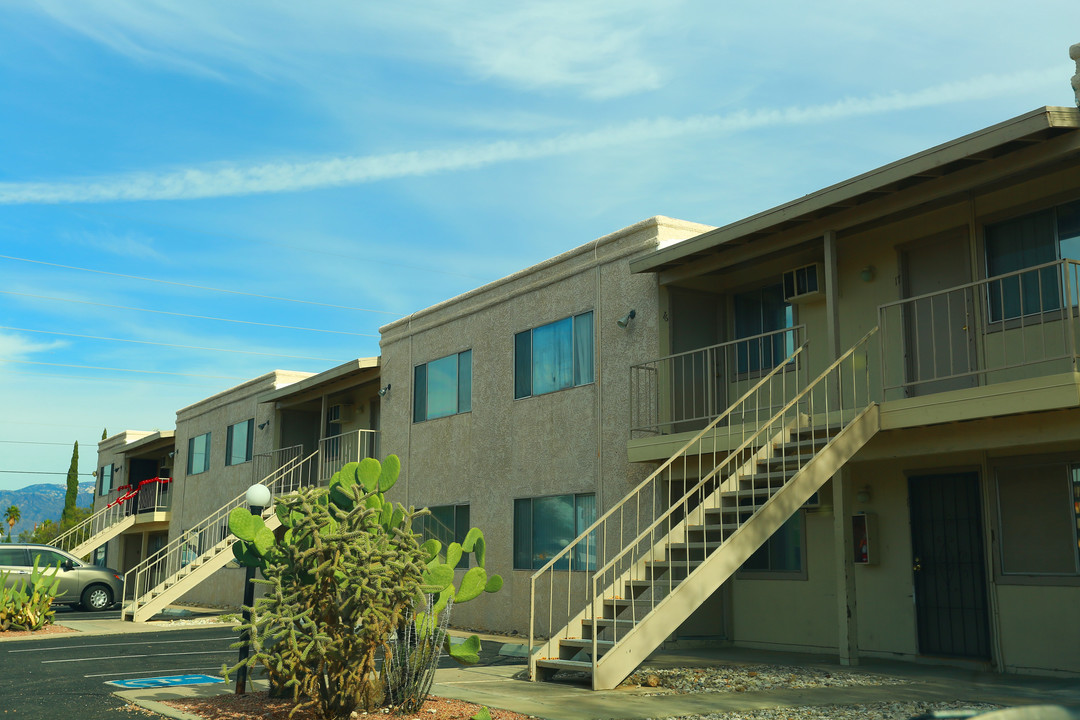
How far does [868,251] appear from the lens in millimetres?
12570

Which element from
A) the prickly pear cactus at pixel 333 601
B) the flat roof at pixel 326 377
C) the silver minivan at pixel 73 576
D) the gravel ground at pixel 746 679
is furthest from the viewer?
the silver minivan at pixel 73 576

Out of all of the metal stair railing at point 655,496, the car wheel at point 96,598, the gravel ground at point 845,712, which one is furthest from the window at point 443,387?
the car wheel at point 96,598

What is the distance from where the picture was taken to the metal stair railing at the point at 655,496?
12.4 meters

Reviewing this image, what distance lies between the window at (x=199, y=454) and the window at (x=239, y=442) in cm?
165

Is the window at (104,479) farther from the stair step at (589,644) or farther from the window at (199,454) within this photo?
the stair step at (589,644)

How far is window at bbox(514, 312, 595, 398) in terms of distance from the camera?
15.3m

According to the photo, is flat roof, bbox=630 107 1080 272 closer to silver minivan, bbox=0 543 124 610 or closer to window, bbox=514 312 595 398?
window, bbox=514 312 595 398

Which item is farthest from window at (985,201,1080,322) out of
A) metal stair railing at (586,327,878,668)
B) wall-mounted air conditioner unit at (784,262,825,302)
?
wall-mounted air conditioner unit at (784,262,825,302)

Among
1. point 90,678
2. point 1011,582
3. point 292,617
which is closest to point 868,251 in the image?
point 1011,582

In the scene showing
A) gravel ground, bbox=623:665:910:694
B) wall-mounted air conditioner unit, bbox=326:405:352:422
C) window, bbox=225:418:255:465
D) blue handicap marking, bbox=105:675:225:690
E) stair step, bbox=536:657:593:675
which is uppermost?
wall-mounted air conditioner unit, bbox=326:405:352:422

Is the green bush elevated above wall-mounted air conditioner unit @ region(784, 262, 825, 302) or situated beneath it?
situated beneath

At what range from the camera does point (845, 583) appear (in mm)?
11273

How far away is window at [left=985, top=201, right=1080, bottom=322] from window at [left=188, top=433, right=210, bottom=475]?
23718 millimetres

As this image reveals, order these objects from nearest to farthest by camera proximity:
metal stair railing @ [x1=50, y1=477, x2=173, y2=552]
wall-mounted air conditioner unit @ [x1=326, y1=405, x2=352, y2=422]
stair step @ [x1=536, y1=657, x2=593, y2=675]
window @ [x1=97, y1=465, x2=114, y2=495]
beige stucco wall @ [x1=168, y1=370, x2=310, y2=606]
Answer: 1. stair step @ [x1=536, y1=657, x2=593, y2=675]
2. wall-mounted air conditioner unit @ [x1=326, y1=405, x2=352, y2=422]
3. beige stucco wall @ [x1=168, y1=370, x2=310, y2=606]
4. metal stair railing @ [x1=50, y1=477, x2=173, y2=552]
5. window @ [x1=97, y1=465, x2=114, y2=495]
